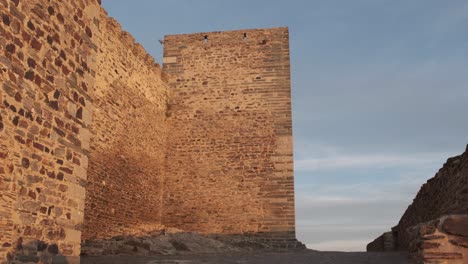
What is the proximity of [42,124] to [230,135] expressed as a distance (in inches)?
368

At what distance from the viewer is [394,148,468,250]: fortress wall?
5.86 meters

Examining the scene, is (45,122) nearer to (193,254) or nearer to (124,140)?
(193,254)

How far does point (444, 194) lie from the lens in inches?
267

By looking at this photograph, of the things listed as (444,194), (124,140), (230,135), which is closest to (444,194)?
(444,194)

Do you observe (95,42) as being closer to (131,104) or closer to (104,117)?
(104,117)

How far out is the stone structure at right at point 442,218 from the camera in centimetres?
427

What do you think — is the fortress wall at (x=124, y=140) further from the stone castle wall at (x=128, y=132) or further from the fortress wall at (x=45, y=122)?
the fortress wall at (x=45, y=122)

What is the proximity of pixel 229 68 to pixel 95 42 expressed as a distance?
866 centimetres

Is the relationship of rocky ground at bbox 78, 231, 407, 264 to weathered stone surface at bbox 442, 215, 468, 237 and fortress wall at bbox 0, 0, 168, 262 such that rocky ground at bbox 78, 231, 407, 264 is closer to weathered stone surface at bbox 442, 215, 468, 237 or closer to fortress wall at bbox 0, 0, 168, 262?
fortress wall at bbox 0, 0, 168, 262

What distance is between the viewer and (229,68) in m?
15.2

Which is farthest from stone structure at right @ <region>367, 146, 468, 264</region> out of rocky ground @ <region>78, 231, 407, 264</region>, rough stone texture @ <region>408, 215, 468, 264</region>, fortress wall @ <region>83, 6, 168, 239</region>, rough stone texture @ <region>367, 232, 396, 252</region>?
fortress wall @ <region>83, 6, 168, 239</region>

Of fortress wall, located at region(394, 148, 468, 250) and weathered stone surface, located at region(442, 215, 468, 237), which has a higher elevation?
fortress wall, located at region(394, 148, 468, 250)

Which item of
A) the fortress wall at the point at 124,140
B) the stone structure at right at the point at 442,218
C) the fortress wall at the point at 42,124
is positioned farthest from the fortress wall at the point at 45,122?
the fortress wall at the point at 124,140

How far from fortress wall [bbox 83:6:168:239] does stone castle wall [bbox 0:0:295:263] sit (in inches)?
1.3
